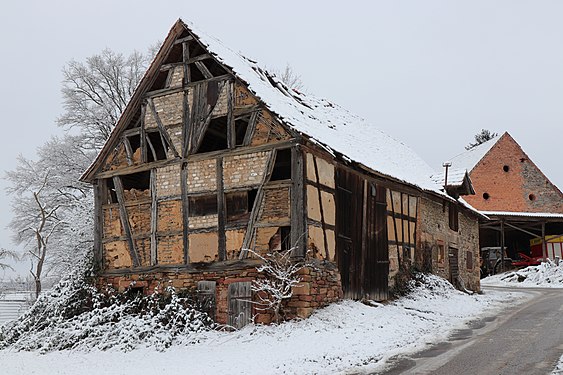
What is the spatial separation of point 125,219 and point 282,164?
4.98 metres

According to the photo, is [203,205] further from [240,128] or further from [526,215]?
[526,215]

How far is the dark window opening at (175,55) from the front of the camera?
57.0 ft

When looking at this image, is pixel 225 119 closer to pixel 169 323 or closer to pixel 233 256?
pixel 233 256

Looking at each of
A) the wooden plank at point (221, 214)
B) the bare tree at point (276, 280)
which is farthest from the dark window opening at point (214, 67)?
the bare tree at point (276, 280)

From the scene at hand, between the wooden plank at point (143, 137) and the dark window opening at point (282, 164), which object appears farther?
the wooden plank at point (143, 137)

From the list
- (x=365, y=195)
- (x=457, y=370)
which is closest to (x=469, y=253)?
(x=365, y=195)

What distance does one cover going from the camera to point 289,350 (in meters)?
12.1

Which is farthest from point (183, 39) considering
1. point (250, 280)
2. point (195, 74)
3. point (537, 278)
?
point (537, 278)

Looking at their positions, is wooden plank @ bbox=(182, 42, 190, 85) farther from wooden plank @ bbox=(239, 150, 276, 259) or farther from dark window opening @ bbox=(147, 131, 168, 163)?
wooden plank @ bbox=(239, 150, 276, 259)

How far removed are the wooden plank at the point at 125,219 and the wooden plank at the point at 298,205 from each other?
518 cm

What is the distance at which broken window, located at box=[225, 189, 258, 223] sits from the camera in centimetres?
1556

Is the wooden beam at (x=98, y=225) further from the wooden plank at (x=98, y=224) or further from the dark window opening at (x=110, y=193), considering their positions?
the dark window opening at (x=110, y=193)

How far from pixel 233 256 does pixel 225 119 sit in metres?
3.88

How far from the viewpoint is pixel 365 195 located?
17.7 meters
